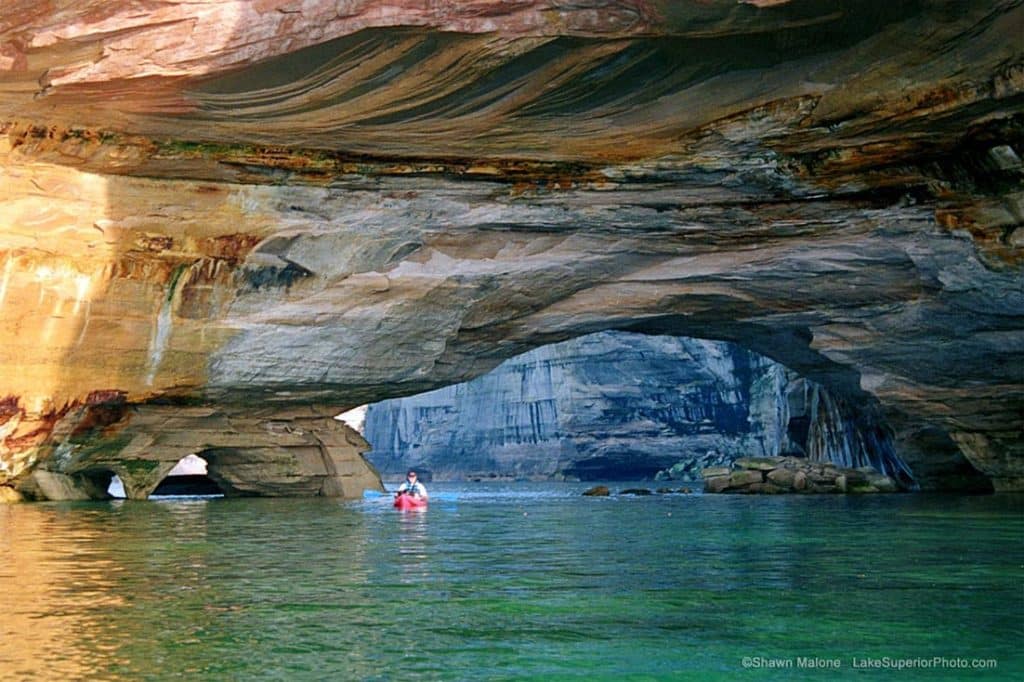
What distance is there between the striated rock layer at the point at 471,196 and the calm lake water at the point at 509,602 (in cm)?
513

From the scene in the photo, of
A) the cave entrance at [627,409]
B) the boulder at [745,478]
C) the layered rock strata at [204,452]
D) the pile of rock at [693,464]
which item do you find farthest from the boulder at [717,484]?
the pile of rock at [693,464]

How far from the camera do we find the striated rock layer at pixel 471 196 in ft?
52.2

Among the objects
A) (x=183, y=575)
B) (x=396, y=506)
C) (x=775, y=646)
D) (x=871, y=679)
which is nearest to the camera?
(x=871, y=679)

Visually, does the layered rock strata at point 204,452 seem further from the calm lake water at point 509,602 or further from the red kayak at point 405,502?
the calm lake water at point 509,602

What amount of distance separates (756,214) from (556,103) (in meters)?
5.10

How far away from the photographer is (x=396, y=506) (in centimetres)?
2531

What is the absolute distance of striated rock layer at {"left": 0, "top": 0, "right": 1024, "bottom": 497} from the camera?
15914 mm

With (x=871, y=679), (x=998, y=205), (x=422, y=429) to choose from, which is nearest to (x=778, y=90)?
(x=998, y=205)

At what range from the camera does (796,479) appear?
3394cm

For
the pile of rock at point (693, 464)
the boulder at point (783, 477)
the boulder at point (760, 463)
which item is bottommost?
the boulder at point (783, 477)

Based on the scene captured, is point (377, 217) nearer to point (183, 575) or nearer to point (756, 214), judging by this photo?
point (756, 214)

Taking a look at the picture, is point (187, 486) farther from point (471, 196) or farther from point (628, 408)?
point (628, 408)

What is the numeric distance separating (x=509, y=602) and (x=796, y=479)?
25.8 meters

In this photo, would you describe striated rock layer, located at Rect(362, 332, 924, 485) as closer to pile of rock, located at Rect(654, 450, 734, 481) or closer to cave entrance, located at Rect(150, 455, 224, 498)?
pile of rock, located at Rect(654, 450, 734, 481)
